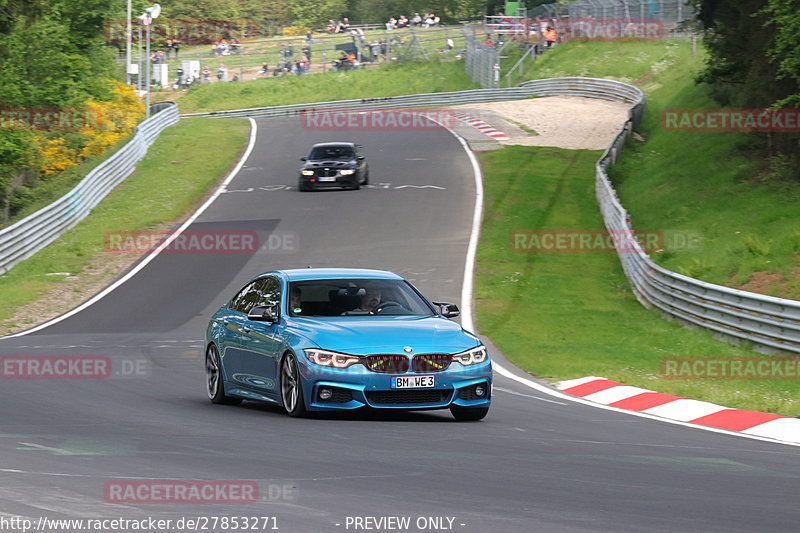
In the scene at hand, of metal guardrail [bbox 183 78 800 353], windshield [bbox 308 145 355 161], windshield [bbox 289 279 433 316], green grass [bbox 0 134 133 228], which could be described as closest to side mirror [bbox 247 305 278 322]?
windshield [bbox 289 279 433 316]

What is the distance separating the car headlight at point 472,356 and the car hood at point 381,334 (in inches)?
2.0

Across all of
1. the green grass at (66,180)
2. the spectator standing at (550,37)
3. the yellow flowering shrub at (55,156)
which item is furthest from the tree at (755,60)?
the spectator standing at (550,37)

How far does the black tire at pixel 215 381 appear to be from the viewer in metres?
13.3

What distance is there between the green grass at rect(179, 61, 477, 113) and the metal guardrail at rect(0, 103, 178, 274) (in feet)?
98.1

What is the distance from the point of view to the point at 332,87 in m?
82.9

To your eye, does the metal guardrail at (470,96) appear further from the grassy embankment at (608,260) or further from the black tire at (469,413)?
the black tire at (469,413)

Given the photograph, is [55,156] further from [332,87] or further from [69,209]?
[332,87]

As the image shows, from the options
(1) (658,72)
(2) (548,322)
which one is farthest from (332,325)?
(1) (658,72)

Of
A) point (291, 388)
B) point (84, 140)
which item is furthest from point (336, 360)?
point (84, 140)

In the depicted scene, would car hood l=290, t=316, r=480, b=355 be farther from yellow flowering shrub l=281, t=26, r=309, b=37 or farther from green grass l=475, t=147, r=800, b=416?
yellow flowering shrub l=281, t=26, r=309, b=37

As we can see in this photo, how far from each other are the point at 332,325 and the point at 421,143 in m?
42.0

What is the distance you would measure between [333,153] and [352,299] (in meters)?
30.3

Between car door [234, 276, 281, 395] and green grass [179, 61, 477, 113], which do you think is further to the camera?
green grass [179, 61, 477, 113]

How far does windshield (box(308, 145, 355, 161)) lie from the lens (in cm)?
4238
